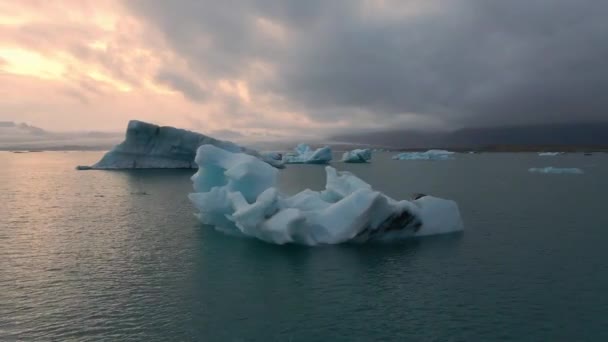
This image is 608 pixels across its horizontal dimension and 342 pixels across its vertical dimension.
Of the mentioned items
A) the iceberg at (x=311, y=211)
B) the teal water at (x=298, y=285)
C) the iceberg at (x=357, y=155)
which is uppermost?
the iceberg at (x=357, y=155)

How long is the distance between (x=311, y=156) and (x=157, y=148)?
83.1 ft

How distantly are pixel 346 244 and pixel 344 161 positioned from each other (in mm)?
61416

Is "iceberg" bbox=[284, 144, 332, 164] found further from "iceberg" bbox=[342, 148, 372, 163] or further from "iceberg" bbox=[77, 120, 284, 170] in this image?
"iceberg" bbox=[77, 120, 284, 170]

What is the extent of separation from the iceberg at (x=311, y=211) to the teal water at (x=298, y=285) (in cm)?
53

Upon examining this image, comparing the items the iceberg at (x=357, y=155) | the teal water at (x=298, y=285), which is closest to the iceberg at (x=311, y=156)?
the iceberg at (x=357, y=155)

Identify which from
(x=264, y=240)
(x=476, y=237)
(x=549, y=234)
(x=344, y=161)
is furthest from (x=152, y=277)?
(x=344, y=161)

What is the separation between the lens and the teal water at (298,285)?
7.37 m

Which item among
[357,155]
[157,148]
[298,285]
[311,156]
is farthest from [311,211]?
[357,155]

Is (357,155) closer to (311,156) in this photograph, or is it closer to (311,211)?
(311,156)

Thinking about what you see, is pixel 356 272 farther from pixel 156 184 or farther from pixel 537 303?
pixel 156 184

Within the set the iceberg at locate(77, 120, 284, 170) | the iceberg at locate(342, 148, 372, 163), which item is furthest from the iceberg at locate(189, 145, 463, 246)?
the iceberg at locate(342, 148, 372, 163)

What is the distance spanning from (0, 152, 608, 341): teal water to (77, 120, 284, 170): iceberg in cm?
2634

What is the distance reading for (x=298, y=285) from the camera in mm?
9586

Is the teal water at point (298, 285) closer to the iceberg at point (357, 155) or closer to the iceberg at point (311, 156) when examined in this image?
the iceberg at point (311, 156)
